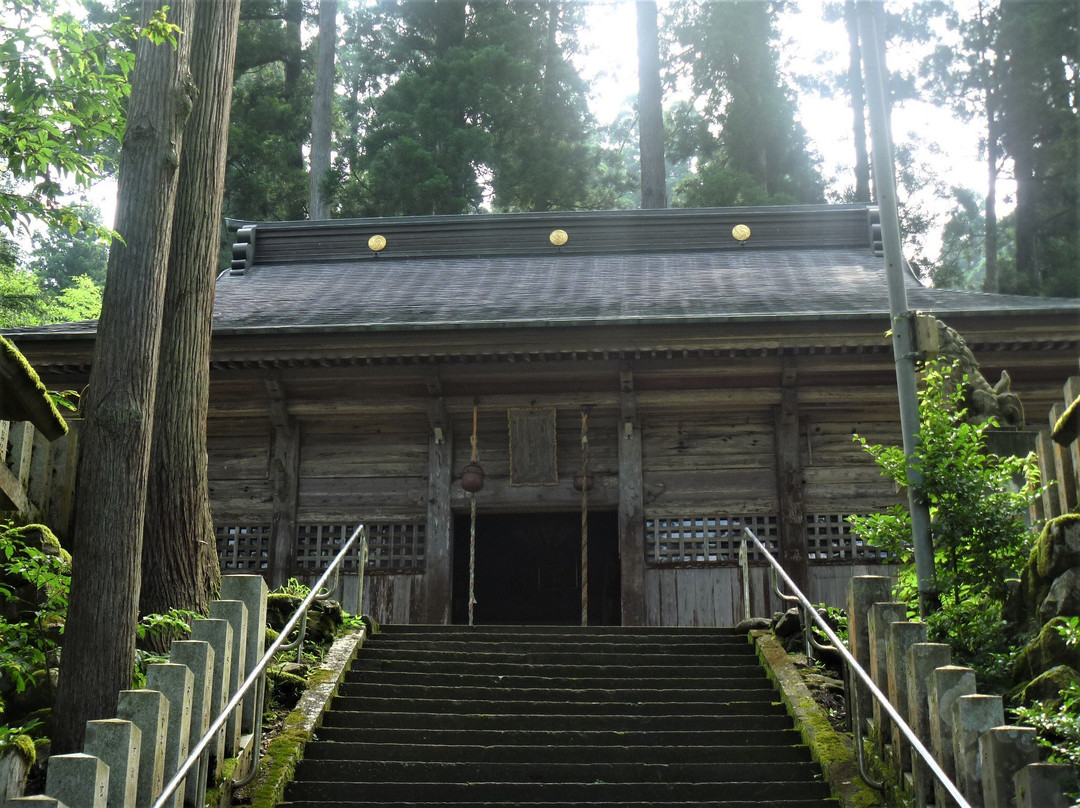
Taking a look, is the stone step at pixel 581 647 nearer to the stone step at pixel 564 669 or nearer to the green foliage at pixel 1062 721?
the stone step at pixel 564 669

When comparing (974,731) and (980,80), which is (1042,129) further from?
(974,731)

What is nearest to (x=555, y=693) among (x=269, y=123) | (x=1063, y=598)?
(x=1063, y=598)

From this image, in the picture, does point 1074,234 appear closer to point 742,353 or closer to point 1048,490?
point 742,353

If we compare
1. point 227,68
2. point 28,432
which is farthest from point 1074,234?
point 28,432

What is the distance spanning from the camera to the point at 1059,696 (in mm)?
6012

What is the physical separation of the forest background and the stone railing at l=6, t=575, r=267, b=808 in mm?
18237

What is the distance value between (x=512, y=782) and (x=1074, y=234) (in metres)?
23.2

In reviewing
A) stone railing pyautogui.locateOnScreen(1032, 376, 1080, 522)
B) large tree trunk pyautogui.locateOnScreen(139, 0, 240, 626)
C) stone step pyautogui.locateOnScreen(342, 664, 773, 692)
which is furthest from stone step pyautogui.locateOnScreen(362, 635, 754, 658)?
stone railing pyautogui.locateOnScreen(1032, 376, 1080, 522)

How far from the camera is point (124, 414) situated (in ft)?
22.5

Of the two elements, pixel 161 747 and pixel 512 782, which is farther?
pixel 512 782

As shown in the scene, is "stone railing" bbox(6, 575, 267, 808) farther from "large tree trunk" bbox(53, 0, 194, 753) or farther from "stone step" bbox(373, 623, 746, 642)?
"stone step" bbox(373, 623, 746, 642)

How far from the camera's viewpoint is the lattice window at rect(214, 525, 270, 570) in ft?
42.8

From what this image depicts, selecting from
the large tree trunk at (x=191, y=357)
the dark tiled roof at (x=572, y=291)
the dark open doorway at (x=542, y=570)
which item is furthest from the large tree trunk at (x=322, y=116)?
the large tree trunk at (x=191, y=357)

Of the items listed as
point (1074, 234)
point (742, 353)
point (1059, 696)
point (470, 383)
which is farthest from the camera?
point (1074, 234)
